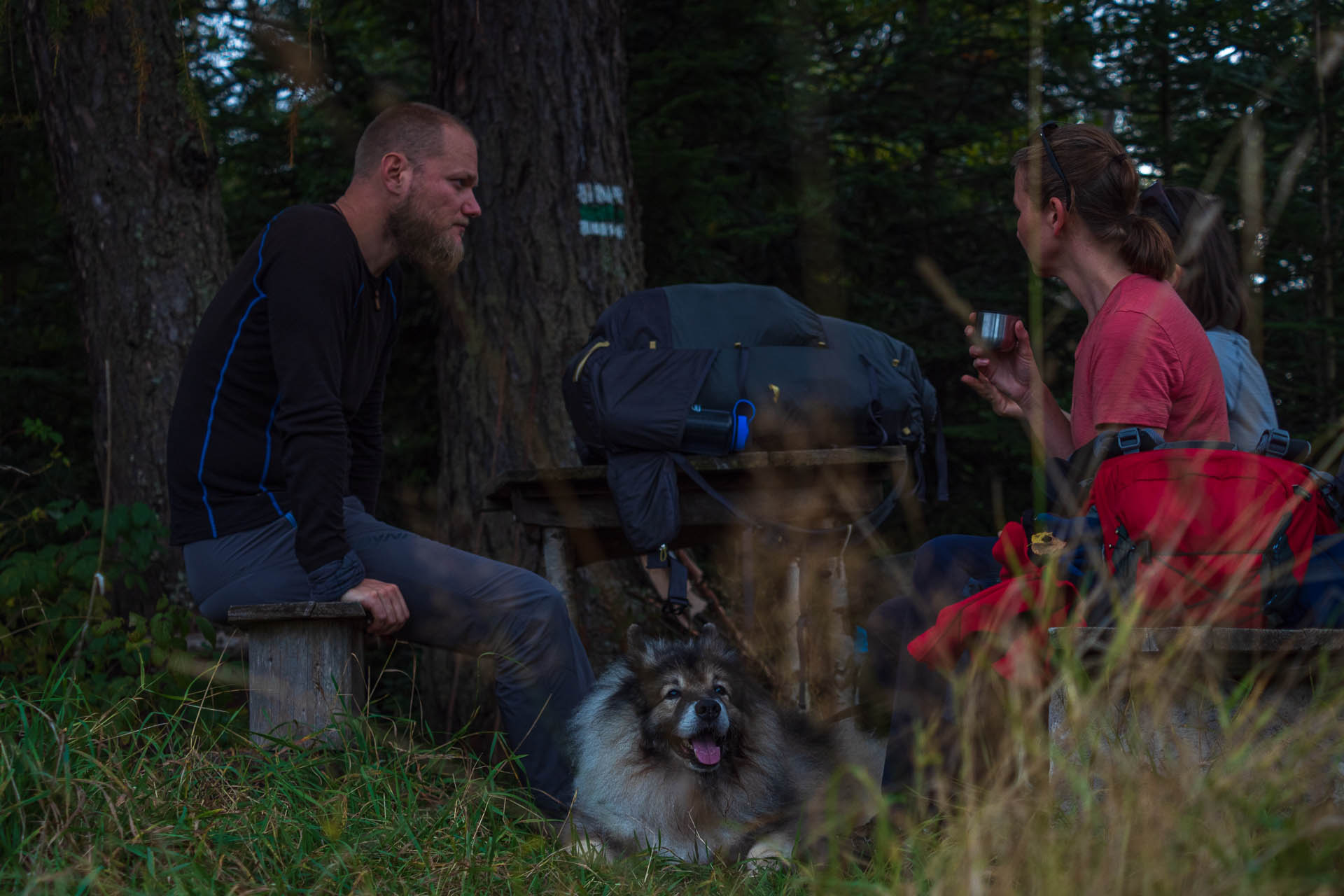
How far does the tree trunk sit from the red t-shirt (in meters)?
2.85

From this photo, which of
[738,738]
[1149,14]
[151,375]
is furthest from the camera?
[1149,14]

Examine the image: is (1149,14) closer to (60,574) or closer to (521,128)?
(521,128)

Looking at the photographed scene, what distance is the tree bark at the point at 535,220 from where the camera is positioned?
16.6 ft

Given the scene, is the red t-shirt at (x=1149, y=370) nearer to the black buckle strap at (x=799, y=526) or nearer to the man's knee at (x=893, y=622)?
the man's knee at (x=893, y=622)

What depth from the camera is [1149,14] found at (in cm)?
621

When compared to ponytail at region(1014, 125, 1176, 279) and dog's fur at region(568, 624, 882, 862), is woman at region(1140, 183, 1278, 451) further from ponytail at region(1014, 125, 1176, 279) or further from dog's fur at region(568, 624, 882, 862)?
dog's fur at region(568, 624, 882, 862)

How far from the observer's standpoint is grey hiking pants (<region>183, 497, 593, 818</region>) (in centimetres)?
313

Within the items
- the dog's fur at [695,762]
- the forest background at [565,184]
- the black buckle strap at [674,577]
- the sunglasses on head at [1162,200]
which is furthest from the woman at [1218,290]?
the black buckle strap at [674,577]

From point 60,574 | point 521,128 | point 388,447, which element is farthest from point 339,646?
point 388,447

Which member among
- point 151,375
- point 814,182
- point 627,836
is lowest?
point 627,836

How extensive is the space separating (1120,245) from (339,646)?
7.10ft

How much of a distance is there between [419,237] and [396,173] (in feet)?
0.68

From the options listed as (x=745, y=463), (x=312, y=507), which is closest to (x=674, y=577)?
(x=745, y=463)

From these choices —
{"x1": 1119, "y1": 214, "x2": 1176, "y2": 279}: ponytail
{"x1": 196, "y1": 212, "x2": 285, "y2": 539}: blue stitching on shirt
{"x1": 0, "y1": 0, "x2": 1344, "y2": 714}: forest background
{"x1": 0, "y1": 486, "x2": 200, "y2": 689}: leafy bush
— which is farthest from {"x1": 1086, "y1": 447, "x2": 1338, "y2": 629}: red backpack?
{"x1": 0, "y1": 486, "x2": 200, "y2": 689}: leafy bush
